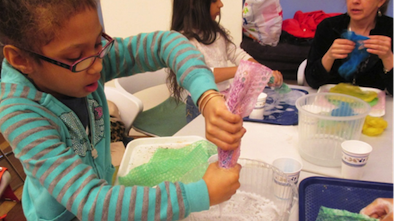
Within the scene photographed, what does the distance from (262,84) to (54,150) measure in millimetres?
407

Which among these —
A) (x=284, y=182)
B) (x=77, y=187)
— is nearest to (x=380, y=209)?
(x=284, y=182)

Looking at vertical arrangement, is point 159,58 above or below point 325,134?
above

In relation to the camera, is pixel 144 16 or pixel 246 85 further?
pixel 144 16

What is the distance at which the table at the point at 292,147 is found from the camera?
32.3 inches

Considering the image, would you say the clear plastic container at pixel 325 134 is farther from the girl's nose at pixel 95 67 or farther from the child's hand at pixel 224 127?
the girl's nose at pixel 95 67

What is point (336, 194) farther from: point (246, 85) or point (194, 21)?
point (194, 21)

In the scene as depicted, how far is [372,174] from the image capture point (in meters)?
0.81

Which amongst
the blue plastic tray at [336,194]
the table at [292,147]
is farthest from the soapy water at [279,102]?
the blue plastic tray at [336,194]

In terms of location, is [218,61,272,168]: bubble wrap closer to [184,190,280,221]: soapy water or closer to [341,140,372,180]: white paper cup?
[184,190,280,221]: soapy water

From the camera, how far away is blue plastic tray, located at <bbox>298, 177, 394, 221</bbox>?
0.70 m

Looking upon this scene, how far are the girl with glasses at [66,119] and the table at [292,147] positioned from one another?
12.1 inches

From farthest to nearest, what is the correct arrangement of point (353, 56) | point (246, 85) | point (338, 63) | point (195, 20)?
point (195, 20) < point (338, 63) < point (353, 56) < point (246, 85)

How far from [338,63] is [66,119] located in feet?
4.27

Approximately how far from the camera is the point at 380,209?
2.09 ft
